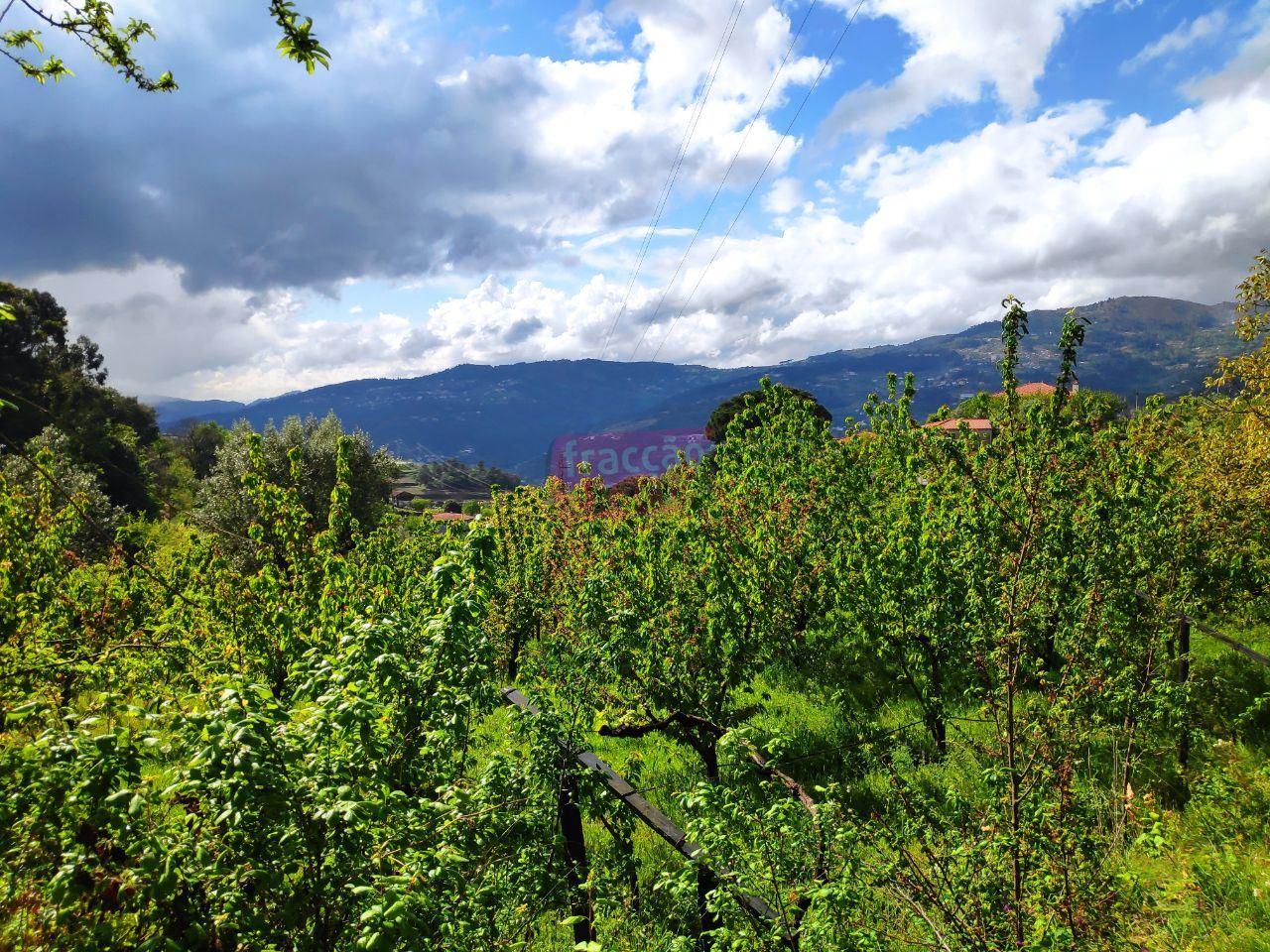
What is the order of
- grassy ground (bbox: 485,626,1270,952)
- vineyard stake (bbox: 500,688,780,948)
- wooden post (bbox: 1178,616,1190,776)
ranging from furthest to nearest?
wooden post (bbox: 1178,616,1190,776)
grassy ground (bbox: 485,626,1270,952)
vineyard stake (bbox: 500,688,780,948)

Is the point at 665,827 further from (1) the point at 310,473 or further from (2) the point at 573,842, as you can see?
(1) the point at 310,473

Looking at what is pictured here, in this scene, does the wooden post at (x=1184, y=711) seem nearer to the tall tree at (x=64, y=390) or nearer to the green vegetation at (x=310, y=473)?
the green vegetation at (x=310, y=473)

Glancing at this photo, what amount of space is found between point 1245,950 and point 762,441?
856cm

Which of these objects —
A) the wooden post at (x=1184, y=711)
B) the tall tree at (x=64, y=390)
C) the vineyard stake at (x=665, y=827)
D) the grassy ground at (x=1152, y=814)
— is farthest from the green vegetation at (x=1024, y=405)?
the tall tree at (x=64, y=390)

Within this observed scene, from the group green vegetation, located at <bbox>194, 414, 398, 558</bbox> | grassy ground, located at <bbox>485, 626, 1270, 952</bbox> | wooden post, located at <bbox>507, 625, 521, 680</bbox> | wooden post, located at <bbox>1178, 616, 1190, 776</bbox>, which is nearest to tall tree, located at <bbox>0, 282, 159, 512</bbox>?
green vegetation, located at <bbox>194, 414, 398, 558</bbox>

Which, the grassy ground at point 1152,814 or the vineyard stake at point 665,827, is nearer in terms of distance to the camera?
the vineyard stake at point 665,827

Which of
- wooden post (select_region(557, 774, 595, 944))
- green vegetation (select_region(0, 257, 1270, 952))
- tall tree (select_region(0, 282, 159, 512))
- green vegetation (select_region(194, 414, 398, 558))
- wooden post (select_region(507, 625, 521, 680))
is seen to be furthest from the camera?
tall tree (select_region(0, 282, 159, 512))

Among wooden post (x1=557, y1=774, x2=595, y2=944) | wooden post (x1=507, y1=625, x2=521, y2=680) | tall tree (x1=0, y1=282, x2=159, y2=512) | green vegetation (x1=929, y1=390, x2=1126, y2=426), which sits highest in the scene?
tall tree (x1=0, y1=282, x2=159, y2=512)

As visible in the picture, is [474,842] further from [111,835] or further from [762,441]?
[762,441]

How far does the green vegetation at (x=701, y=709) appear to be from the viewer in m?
2.48

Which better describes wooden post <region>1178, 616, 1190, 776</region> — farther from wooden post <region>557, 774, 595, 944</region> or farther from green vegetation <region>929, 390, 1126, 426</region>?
wooden post <region>557, 774, 595, 944</region>

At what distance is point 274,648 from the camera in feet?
22.4

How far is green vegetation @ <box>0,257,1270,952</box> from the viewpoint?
2482 mm

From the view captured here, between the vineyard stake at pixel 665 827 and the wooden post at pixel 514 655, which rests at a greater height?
Result: the vineyard stake at pixel 665 827
